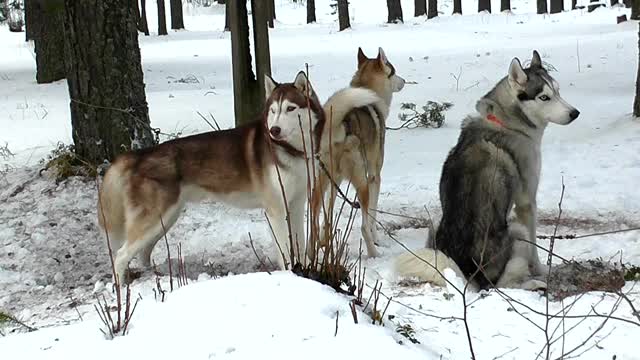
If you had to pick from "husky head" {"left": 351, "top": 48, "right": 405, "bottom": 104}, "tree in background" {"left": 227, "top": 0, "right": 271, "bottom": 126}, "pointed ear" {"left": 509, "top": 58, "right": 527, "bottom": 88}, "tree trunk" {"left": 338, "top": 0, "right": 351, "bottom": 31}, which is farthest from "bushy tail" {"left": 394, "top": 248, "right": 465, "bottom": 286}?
"tree trunk" {"left": 338, "top": 0, "right": 351, "bottom": 31}

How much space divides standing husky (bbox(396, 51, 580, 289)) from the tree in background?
3.19 metres

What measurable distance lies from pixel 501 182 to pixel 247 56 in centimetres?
375

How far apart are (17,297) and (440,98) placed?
7705mm

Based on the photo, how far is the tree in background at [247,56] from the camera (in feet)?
25.6

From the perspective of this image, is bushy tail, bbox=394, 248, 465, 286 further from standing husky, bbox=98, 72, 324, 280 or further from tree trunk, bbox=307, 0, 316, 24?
tree trunk, bbox=307, 0, 316, 24

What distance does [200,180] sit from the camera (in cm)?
538

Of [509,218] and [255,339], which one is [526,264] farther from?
[255,339]

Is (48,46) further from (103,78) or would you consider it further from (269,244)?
(269,244)

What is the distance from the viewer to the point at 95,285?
5.32 m

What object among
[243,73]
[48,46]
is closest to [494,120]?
[243,73]

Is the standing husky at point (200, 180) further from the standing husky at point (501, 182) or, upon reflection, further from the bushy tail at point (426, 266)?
the standing husky at point (501, 182)

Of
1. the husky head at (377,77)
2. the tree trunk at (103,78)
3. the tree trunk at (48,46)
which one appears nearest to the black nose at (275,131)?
the husky head at (377,77)

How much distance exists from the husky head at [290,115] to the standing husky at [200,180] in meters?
0.02

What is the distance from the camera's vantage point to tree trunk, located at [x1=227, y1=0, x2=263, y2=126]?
25.6ft
